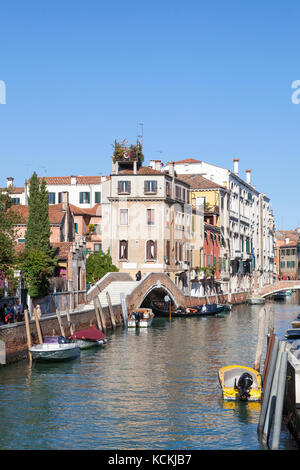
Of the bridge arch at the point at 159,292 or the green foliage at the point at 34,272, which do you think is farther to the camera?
the bridge arch at the point at 159,292

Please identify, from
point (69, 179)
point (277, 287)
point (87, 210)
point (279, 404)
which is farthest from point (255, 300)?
point (279, 404)

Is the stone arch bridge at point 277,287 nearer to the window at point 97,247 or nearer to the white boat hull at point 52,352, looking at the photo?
the window at point 97,247

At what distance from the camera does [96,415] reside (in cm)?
2025

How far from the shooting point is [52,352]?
28672 mm

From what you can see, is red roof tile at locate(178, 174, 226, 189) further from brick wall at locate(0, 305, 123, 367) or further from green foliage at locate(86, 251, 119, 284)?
brick wall at locate(0, 305, 123, 367)

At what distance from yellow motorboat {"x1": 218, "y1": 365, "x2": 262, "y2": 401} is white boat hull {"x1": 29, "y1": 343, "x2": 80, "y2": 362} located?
837 centimetres

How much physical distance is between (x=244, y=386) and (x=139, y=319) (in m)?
24.5

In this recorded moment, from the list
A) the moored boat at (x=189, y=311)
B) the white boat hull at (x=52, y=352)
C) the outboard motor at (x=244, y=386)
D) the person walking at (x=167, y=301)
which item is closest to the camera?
the outboard motor at (x=244, y=386)

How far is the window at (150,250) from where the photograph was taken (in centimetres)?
5666

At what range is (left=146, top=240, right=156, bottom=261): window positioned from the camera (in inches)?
2231

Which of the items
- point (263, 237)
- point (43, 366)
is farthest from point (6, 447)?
point (263, 237)

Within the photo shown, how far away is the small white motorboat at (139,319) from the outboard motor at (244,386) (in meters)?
24.1

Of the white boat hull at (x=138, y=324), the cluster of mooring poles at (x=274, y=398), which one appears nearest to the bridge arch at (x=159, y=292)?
the white boat hull at (x=138, y=324)

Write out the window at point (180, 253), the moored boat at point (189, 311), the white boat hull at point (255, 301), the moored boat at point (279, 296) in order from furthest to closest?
the moored boat at point (279, 296) → the white boat hull at point (255, 301) → the window at point (180, 253) → the moored boat at point (189, 311)
